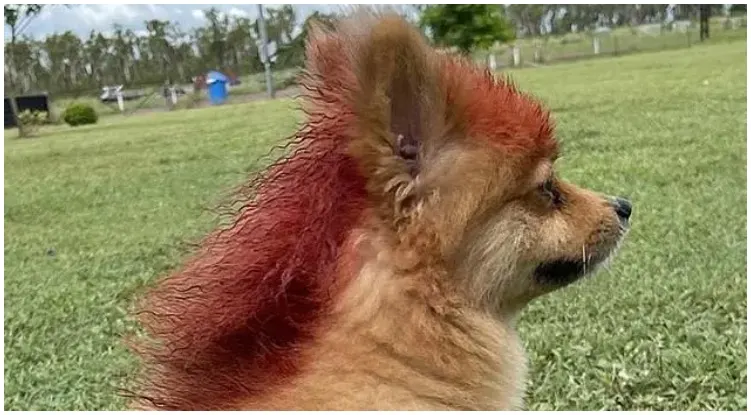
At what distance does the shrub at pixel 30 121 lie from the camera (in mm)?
9086

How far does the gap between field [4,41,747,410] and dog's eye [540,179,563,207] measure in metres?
0.42

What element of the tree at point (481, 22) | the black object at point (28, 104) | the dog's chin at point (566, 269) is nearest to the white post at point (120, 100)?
the black object at point (28, 104)

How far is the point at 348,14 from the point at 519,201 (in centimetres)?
39

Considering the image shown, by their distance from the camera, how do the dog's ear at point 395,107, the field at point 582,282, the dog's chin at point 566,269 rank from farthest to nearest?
the field at point 582,282 < the dog's chin at point 566,269 < the dog's ear at point 395,107

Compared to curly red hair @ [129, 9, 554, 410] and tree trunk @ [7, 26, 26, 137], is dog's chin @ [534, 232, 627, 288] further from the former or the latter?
tree trunk @ [7, 26, 26, 137]

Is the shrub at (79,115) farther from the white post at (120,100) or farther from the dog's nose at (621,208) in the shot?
the dog's nose at (621,208)

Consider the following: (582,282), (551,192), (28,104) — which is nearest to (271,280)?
(551,192)

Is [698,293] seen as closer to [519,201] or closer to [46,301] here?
[519,201]

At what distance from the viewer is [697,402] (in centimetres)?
280

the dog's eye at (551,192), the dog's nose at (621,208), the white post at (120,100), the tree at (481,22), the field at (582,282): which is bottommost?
the field at (582,282)

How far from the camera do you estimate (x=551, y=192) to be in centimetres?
159

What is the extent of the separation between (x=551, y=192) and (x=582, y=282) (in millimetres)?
292

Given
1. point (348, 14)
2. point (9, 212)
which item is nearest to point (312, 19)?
point (348, 14)

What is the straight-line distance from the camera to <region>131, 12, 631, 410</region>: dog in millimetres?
1493
